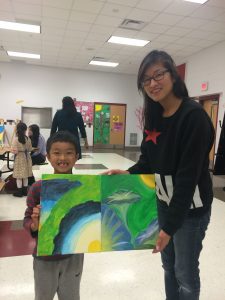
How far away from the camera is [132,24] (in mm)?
5836

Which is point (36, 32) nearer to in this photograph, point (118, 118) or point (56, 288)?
point (118, 118)

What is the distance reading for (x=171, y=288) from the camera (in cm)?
136

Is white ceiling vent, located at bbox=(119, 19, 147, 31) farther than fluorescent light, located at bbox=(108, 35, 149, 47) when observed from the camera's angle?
No

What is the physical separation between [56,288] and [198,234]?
0.68 metres

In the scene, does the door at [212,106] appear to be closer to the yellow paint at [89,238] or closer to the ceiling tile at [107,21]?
the ceiling tile at [107,21]

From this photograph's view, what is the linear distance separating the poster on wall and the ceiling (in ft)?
7.65

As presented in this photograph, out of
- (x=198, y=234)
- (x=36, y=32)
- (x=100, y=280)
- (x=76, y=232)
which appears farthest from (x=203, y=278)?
(x=36, y=32)

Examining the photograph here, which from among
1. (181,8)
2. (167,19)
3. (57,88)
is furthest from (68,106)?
(57,88)

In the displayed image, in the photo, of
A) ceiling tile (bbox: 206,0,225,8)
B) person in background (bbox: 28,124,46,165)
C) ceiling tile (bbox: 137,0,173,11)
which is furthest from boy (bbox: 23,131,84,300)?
ceiling tile (bbox: 206,0,225,8)

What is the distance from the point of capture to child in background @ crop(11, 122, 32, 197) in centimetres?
386

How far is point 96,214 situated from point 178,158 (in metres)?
0.40

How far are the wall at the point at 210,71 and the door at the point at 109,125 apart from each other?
3.67 meters

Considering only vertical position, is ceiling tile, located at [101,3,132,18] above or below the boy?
above

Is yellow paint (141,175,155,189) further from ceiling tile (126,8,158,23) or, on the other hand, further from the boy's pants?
ceiling tile (126,8,158,23)
